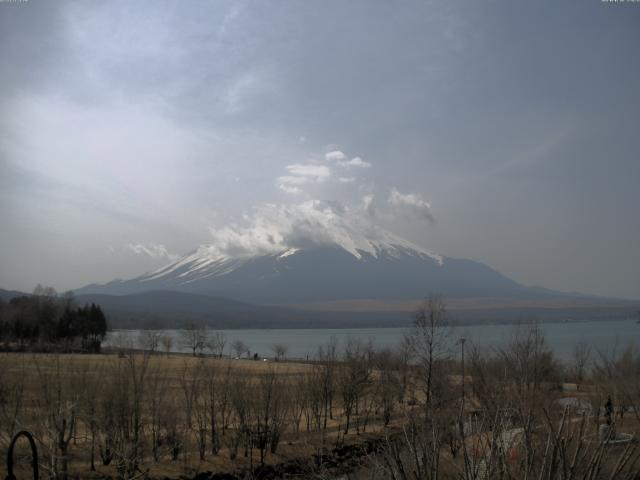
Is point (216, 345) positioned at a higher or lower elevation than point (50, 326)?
lower

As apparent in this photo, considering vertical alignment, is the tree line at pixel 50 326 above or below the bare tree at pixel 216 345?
above

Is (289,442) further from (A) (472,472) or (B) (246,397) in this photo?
(A) (472,472)

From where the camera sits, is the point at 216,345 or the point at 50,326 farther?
the point at 216,345

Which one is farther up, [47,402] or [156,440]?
[47,402]

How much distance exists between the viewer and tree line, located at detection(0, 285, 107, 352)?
258 feet

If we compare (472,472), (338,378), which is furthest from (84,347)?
(472,472)

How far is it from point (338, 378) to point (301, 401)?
18.5 ft

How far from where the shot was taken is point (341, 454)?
1134 inches

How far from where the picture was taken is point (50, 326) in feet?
285

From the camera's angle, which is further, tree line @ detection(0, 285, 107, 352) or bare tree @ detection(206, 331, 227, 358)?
bare tree @ detection(206, 331, 227, 358)

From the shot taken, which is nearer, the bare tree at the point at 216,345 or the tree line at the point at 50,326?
the tree line at the point at 50,326

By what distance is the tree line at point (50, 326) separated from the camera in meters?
78.7

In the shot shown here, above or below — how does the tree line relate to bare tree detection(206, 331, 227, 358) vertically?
above

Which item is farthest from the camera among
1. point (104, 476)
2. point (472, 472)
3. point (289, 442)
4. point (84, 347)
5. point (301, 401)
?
point (84, 347)
